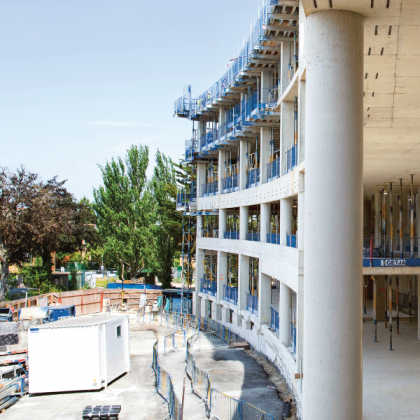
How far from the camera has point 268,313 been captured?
2730 cm

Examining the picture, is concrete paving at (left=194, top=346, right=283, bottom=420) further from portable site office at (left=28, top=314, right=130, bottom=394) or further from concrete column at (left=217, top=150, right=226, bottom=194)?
concrete column at (left=217, top=150, right=226, bottom=194)

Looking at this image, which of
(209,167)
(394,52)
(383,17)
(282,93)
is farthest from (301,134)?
(209,167)

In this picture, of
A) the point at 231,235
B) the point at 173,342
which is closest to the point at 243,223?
the point at 231,235

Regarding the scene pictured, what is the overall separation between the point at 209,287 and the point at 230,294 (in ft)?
17.7

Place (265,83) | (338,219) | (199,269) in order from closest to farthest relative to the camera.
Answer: (338,219), (265,83), (199,269)

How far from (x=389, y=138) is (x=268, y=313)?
13.1 metres

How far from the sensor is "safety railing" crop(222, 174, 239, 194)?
34.6 metres

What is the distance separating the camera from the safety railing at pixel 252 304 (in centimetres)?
2952

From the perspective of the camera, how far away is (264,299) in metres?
27.2

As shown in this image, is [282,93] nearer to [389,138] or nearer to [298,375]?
[389,138]

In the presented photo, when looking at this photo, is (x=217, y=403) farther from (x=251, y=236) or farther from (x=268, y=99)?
(x=268, y=99)

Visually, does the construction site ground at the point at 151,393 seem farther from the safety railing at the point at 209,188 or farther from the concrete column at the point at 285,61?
the safety railing at the point at 209,188

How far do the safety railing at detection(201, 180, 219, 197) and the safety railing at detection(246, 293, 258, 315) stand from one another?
10.2 metres

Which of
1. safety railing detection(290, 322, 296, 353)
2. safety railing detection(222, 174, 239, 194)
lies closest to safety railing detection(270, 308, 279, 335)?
safety railing detection(290, 322, 296, 353)
